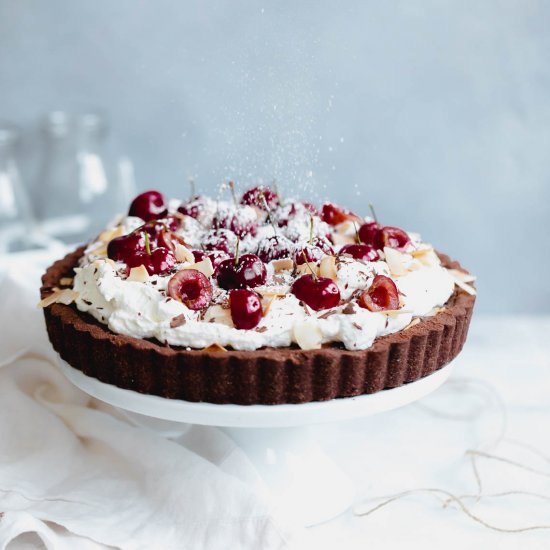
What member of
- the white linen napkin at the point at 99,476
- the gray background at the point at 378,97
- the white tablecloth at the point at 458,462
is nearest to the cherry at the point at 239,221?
the white linen napkin at the point at 99,476

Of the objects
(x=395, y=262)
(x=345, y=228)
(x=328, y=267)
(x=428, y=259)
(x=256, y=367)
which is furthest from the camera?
(x=345, y=228)

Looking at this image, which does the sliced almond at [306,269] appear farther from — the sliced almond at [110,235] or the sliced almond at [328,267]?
the sliced almond at [110,235]

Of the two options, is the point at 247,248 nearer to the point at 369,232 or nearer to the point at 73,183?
the point at 369,232

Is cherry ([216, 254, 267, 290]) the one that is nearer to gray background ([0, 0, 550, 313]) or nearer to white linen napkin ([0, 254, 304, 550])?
white linen napkin ([0, 254, 304, 550])

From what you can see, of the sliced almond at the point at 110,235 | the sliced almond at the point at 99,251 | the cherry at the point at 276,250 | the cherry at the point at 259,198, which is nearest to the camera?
the cherry at the point at 276,250

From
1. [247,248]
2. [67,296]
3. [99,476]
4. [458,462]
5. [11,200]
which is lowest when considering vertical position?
[458,462]

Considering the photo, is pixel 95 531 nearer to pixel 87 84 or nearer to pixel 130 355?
pixel 130 355

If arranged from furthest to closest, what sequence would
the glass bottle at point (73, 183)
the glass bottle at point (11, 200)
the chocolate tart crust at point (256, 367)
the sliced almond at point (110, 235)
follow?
1. the glass bottle at point (73, 183)
2. the glass bottle at point (11, 200)
3. the sliced almond at point (110, 235)
4. the chocolate tart crust at point (256, 367)

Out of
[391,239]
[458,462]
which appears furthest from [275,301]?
[458,462]
